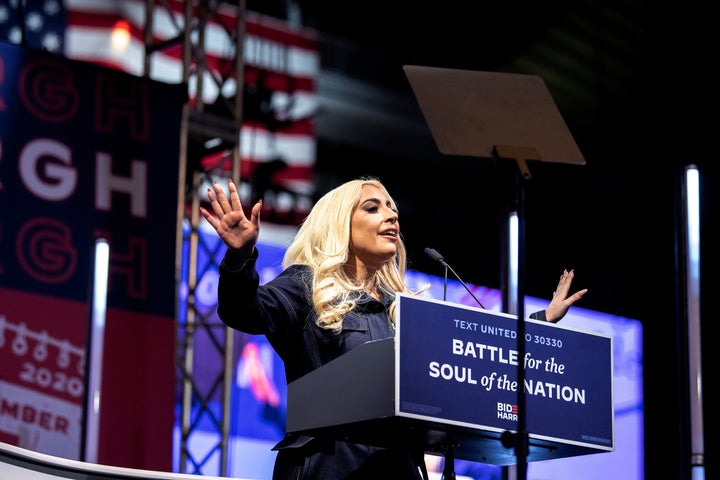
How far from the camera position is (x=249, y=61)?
1116 centimetres

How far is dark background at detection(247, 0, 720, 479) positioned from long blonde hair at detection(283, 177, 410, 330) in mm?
4433

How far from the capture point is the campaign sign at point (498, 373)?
2484mm

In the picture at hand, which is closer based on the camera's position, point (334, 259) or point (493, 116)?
point (493, 116)

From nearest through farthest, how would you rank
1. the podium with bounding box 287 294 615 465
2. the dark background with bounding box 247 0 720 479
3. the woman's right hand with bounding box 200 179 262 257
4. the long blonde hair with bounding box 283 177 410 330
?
the podium with bounding box 287 294 615 465, the woman's right hand with bounding box 200 179 262 257, the long blonde hair with bounding box 283 177 410 330, the dark background with bounding box 247 0 720 479

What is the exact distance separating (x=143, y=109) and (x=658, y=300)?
4167mm

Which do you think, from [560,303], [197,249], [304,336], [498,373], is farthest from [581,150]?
[498,373]

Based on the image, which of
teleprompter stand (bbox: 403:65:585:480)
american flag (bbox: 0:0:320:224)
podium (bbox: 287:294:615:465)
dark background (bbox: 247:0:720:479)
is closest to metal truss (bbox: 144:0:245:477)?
dark background (bbox: 247:0:720:479)

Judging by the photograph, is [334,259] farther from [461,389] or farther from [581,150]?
[581,150]

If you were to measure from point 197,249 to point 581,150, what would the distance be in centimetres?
510

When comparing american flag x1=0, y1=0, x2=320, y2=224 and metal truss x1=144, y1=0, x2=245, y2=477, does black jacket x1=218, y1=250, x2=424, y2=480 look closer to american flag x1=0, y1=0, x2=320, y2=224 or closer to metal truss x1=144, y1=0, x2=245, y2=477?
metal truss x1=144, y1=0, x2=245, y2=477

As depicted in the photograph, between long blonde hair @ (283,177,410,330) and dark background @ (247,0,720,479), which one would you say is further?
dark background @ (247,0,720,479)

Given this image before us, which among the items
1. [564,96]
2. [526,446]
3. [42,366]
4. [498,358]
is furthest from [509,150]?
[564,96]

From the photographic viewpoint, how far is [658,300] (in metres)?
8.41

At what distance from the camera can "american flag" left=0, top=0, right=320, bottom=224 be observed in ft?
32.2
